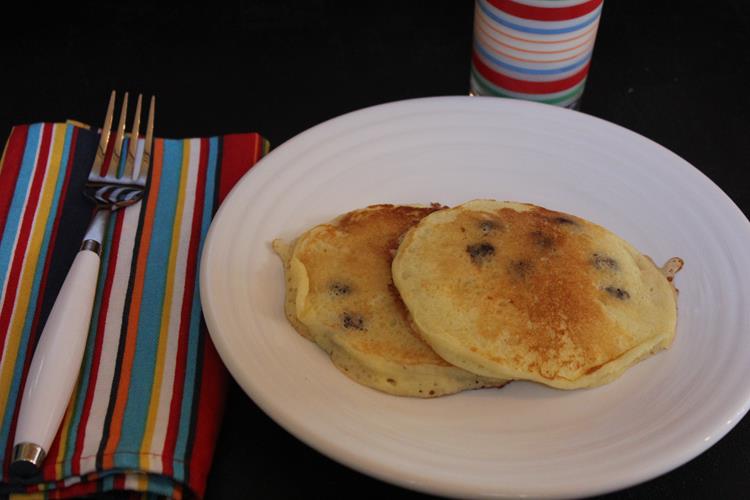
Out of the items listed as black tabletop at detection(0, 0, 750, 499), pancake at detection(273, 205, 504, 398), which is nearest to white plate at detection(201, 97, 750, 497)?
pancake at detection(273, 205, 504, 398)

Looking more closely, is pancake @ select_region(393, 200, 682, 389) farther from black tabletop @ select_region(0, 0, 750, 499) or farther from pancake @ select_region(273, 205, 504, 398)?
black tabletop @ select_region(0, 0, 750, 499)

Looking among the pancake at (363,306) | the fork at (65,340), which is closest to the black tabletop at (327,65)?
the fork at (65,340)

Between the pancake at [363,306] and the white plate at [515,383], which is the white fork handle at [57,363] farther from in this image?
the pancake at [363,306]

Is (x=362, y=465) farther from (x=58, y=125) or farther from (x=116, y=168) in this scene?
(x=58, y=125)

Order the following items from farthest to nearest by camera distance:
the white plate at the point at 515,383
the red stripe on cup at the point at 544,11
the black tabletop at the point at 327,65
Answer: the black tabletop at the point at 327,65, the red stripe on cup at the point at 544,11, the white plate at the point at 515,383

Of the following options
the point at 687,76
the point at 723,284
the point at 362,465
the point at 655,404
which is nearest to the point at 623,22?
the point at 687,76

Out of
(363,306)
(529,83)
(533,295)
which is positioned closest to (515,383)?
(533,295)

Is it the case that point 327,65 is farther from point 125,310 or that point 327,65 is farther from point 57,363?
point 57,363
